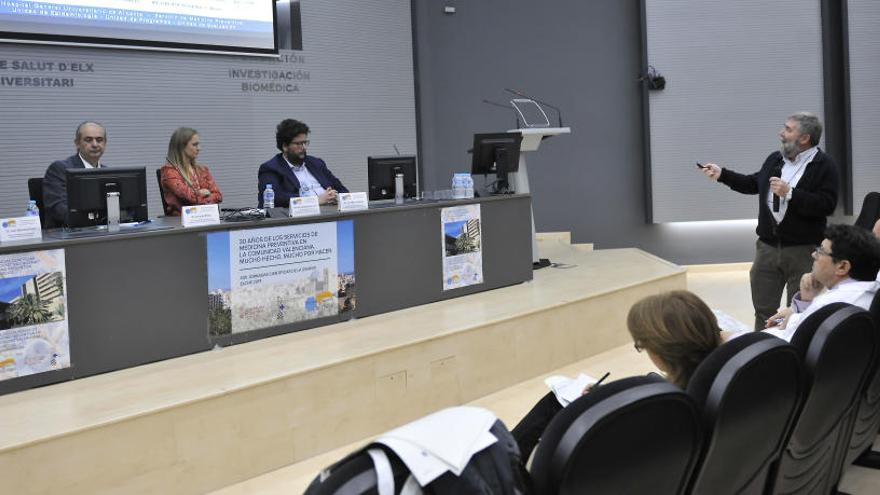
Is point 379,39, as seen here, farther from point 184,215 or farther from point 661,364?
point 661,364

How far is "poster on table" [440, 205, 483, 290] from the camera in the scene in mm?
4676

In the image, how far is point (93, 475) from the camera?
9.14 feet

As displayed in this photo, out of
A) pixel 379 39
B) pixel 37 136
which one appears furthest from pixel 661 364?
pixel 379 39

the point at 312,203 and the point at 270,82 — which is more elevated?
the point at 270,82

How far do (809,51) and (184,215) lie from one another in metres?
6.31

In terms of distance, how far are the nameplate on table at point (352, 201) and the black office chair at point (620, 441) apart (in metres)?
2.91

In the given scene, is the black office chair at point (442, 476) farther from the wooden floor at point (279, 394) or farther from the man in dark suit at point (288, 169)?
the man in dark suit at point (288, 169)

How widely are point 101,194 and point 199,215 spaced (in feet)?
1.39

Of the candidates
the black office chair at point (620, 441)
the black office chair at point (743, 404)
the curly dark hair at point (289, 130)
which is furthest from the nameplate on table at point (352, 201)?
the black office chair at point (620, 441)

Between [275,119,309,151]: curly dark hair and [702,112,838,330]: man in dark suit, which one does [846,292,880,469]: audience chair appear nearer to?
[702,112,838,330]: man in dark suit

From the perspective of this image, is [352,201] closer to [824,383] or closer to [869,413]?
[869,413]

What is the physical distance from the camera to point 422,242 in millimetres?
4562

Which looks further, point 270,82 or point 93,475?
point 270,82

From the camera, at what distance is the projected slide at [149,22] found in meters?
5.27
